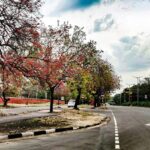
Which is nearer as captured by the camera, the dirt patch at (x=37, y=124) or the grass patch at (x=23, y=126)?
the grass patch at (x=23, y=126)

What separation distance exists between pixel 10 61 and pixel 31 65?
1389 millimetres

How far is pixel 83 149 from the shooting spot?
14344 millimetres

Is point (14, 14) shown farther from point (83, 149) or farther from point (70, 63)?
point (70, 63)

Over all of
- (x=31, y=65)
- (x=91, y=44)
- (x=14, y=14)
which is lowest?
(x=31, y=65)

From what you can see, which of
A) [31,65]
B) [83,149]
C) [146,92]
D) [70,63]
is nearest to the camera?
[83,149]

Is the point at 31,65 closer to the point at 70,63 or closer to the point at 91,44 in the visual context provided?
the point at 70,63

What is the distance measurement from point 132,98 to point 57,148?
186589 mm

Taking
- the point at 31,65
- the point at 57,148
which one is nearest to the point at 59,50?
the point at 31,65

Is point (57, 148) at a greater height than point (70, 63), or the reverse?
point (70, 63)

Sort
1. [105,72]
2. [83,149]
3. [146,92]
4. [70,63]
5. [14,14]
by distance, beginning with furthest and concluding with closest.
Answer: [146,92], [105,72], [70,63], [14,14], [83,149]

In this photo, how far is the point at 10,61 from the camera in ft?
80.9

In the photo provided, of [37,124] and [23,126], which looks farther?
[37,124]

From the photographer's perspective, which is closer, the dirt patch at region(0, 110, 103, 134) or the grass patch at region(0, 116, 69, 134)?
the grass patch at region(0, 116, 69, 134)

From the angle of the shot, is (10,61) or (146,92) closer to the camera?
(10,61)
